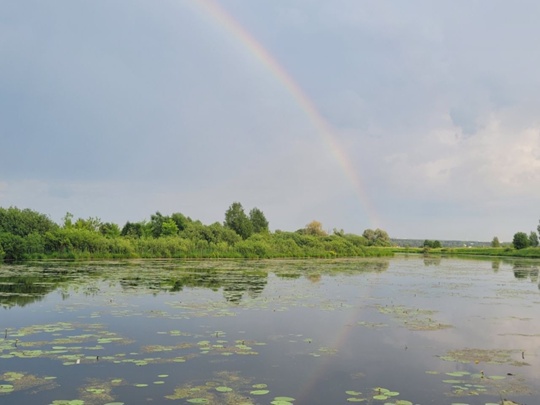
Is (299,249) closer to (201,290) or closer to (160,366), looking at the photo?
(201,290)

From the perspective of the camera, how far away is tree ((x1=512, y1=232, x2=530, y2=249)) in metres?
74.4

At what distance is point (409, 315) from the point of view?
1254 centimetres

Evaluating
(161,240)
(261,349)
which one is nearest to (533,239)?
(161,240)

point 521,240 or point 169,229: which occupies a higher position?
point 169,229

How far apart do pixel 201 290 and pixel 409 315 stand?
25.8 ft

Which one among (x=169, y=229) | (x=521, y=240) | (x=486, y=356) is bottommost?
(x=486, y=356)

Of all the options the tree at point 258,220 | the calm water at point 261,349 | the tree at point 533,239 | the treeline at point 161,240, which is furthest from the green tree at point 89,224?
the tree at point 533,239

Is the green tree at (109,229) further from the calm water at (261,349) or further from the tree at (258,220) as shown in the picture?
the calm water at (261,349)

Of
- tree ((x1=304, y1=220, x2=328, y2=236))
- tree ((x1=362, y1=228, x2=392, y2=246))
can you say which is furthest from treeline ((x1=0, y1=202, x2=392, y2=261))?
tree ((x1=362, y1=228, x2=392, y2=246))

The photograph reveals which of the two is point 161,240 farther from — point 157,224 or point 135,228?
point 135,228

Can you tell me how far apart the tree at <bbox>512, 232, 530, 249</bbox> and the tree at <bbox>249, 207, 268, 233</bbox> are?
40833mm

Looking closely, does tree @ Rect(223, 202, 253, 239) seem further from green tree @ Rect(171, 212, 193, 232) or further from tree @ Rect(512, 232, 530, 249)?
tree @ Rect(512, 232, 530, 249)

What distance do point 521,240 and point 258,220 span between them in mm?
42553

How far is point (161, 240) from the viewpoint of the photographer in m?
43.3
